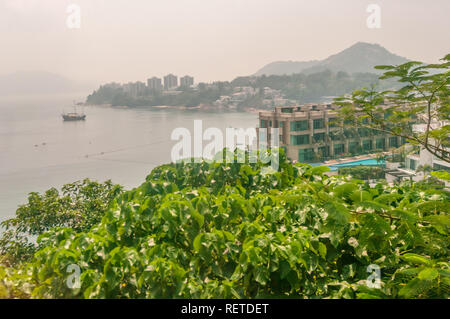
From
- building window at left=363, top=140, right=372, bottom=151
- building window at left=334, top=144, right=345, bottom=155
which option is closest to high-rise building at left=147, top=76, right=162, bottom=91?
building window at left=334, top=144, right=345, bottom=155

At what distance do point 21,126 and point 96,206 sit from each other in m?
28.8

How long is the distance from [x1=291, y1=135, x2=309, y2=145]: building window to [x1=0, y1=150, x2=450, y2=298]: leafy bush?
1592 cm

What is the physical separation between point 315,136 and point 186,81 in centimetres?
1736

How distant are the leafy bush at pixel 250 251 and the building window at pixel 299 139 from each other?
15918 mm

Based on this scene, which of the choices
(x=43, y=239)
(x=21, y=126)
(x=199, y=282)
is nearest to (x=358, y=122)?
(x=199, y=282)

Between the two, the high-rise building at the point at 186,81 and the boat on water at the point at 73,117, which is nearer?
the boat on water at the point at 73,117

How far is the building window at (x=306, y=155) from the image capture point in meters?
17.9

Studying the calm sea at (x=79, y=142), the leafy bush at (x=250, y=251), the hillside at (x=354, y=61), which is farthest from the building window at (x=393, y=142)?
the leafy bush at (x=250, y=251)

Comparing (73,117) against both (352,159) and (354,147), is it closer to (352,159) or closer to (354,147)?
(354,147)

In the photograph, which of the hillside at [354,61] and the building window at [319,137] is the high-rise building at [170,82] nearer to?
the hillside at [354,61]

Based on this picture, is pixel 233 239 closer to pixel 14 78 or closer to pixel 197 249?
pixel 197 249

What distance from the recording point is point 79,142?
27.1 meters

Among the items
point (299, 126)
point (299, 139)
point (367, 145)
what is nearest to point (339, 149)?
point (367, 145)

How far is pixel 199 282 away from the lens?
3.46 ft
